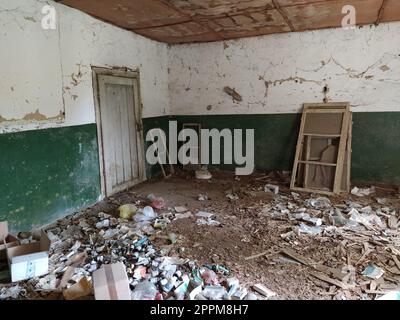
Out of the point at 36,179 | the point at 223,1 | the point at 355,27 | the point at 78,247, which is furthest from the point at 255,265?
the point at 355,27

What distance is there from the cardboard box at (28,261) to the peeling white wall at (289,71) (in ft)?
12.5

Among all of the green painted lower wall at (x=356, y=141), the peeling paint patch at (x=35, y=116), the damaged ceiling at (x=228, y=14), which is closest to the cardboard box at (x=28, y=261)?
the peeling paint patch at (x=35, y=116)

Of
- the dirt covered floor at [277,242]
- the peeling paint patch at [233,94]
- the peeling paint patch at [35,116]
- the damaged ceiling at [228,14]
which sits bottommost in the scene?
the dirt covered floor at [277,242]

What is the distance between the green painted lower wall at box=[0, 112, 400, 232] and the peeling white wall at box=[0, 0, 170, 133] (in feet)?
0.67

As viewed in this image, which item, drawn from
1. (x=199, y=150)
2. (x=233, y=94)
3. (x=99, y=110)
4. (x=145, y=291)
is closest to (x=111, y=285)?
(x=145, y=291)

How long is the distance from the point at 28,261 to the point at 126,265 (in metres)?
0.75

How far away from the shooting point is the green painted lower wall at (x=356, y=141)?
4.48 metres

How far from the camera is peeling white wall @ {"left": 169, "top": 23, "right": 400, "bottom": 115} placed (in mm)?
4387

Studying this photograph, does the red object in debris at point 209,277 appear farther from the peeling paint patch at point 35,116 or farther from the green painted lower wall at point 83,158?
the peeling paint patch at point 35,116

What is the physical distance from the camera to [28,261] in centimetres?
234

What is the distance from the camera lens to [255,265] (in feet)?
8.34

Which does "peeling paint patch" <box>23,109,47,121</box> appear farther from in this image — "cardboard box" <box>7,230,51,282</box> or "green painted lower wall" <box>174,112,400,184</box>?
"green painted lower wall" <box>174,112,400,184</box>

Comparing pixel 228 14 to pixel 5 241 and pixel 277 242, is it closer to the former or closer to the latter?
pixel 277 242
